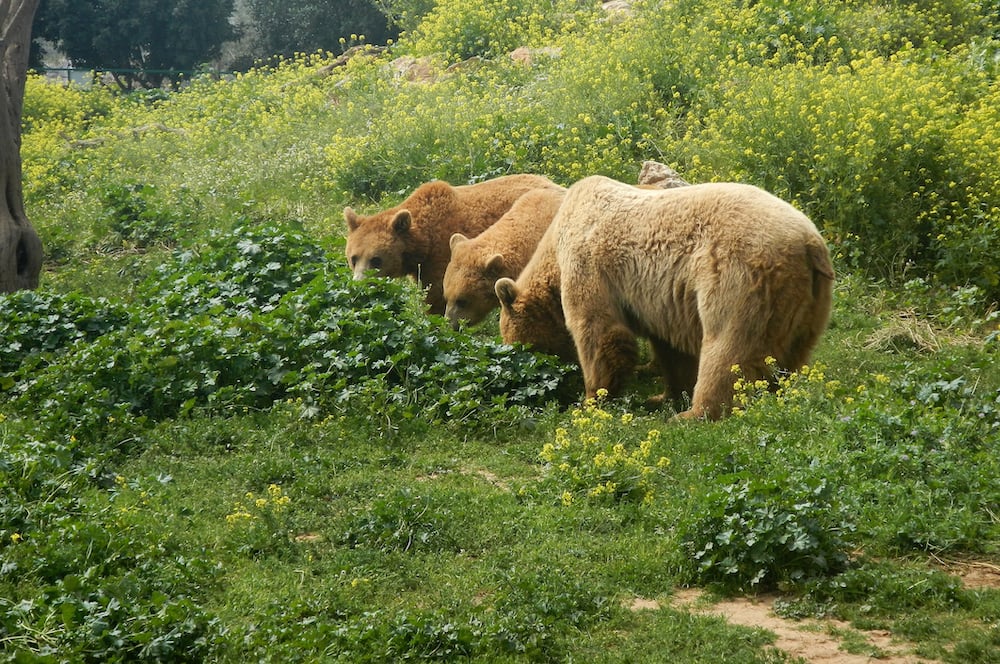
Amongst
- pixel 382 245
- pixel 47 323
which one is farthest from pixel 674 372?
pixel 47 323

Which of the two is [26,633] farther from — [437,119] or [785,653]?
[437,119]

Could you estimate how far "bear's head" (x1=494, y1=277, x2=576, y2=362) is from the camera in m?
8.69

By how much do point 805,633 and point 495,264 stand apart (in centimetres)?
517

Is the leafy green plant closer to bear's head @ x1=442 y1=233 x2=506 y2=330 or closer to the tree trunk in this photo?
bear's head @ x1=442 y1=233 x2=506 y2=330

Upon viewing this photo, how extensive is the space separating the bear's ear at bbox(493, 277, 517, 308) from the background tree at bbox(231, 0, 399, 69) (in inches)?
1107

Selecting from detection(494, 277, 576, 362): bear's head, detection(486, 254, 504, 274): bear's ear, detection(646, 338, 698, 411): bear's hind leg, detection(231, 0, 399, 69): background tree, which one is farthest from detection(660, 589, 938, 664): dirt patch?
detection(231, 0, 399, 69): background tree

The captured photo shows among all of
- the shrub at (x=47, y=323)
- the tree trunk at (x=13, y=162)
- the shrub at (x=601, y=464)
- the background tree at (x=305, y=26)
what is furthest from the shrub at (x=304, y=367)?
the background tree at (x=305, y=26)

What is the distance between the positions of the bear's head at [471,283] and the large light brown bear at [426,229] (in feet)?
3.92

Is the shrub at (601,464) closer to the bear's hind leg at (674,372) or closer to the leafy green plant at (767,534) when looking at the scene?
the leafy green plant at (767,534)

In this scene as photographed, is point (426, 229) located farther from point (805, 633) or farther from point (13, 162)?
point (805, 633)

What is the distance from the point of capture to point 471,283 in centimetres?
935

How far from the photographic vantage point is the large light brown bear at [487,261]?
935 centimetres

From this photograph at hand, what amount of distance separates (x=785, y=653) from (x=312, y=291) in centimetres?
553

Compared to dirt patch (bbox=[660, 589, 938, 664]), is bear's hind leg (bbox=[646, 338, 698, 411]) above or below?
below
